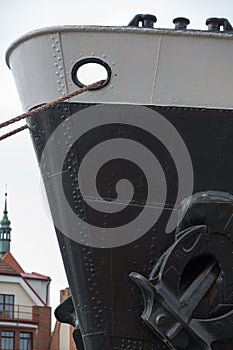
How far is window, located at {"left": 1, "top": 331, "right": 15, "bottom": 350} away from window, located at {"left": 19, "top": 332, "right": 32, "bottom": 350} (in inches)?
16.9

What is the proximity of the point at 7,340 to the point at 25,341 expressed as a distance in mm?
920

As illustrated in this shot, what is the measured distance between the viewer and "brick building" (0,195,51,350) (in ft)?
152

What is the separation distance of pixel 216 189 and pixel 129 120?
0.95 m

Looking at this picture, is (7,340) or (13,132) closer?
(13,132)

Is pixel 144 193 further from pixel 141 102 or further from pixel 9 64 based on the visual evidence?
pixel 9 64

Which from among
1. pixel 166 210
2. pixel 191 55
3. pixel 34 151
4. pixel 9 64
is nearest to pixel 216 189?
pixel 166 210

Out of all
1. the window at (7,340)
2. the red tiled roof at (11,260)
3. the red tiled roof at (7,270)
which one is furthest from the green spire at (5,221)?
the window at (7,340)

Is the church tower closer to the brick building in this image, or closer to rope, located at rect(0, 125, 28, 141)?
the brick building

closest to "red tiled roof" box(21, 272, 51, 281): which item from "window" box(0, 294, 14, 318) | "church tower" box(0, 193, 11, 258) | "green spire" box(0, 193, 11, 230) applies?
"window" box(0, 294, 14, 318)

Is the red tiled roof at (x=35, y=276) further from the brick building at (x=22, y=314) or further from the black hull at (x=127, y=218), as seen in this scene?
the black hull at (x=127, y=218)

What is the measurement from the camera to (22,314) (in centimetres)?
4638

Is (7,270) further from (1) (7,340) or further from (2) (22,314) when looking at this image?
(1) (7,340)

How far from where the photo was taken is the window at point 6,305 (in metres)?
46.1

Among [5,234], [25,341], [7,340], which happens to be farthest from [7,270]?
[5,234]
